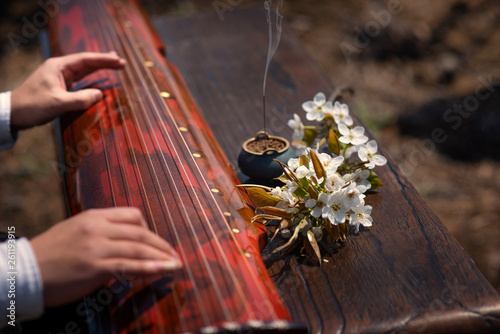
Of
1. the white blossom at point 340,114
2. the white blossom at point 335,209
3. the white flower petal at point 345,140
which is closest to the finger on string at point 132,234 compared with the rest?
the white blossom at point 335,209

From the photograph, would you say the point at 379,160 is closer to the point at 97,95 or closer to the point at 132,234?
the point at 132,234

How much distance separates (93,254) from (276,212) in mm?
444

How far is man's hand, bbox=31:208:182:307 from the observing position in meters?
0.75

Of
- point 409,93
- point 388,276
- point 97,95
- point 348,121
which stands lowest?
point 409,93

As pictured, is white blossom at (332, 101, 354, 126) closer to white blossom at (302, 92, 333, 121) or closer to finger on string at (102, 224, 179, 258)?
white blossom at (302, 92, 333, 121)

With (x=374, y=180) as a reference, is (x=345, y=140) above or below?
above

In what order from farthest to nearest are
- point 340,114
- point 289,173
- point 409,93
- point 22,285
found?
1. point 409,93
2. point 340,114
3. point 289,173
4. point 22,285

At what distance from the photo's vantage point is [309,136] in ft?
Answer: 4.33

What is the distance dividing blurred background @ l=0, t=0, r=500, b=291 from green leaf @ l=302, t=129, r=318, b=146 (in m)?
1.34

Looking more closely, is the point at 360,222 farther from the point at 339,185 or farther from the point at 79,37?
the point at 79,37

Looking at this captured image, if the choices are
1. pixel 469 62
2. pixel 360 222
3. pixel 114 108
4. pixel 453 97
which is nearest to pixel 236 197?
pixel 360 222

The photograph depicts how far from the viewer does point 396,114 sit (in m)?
3.04

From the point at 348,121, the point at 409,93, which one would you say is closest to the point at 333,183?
the point at 348,121

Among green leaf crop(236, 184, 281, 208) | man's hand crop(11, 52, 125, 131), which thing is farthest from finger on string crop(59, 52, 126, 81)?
green leaf crop(236, 184, 281, 208)
